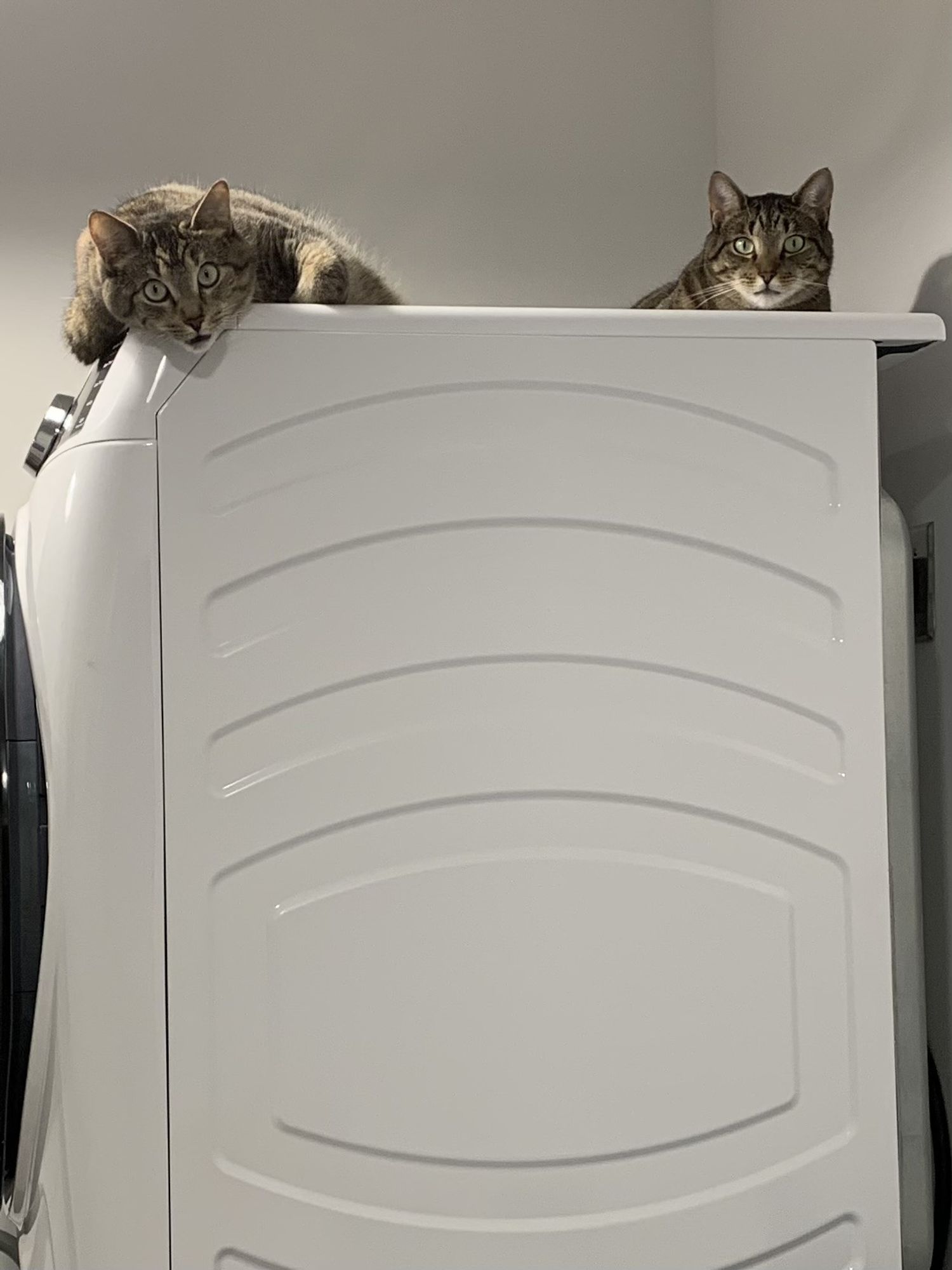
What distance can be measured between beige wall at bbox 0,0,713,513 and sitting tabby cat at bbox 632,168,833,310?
496mm

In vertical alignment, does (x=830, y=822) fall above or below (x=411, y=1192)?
above

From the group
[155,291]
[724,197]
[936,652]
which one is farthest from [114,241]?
[936,652]

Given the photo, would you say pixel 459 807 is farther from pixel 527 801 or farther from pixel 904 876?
pixel 904 876

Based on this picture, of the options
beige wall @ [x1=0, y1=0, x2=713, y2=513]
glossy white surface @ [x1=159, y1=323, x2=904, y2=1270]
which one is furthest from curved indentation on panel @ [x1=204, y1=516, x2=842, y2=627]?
beige wall @ [x1=0, y1=0, x2=713, y2=513]

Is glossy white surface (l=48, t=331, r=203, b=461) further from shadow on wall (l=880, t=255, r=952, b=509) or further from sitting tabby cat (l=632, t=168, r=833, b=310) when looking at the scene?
shadow on wall (l=880, t=255, r=952, b=509)

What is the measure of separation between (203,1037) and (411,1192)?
0.72 feet

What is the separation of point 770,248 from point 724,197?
0.10 metres

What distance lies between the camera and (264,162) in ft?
6.10

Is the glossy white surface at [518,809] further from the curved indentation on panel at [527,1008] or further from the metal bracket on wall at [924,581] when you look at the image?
the metal bracket on wall at [924,581]

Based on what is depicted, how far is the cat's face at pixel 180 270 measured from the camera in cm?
114

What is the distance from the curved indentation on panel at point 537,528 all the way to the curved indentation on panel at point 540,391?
2.6 inches

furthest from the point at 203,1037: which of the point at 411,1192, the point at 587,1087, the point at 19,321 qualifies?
the point at 19,321

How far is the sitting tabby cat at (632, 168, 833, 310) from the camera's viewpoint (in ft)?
4.64

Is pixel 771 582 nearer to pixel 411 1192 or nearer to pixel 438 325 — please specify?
pixel 438 325
